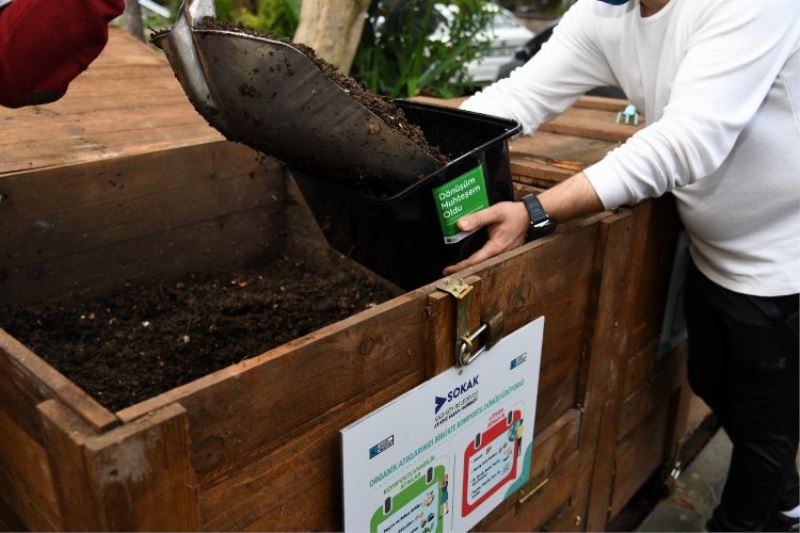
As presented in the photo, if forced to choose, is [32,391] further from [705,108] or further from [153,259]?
[705,108]

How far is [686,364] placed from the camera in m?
2.81

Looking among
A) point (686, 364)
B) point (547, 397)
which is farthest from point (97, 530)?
point (686, 364)

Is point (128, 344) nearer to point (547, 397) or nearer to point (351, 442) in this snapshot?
point (351, 442)

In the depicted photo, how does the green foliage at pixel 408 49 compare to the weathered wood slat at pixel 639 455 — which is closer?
the weathered wood slat at pixel 639 455

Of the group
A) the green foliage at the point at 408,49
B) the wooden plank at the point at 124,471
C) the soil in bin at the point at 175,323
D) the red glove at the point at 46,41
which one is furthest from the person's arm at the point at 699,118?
the green foliage at the point at 408,49

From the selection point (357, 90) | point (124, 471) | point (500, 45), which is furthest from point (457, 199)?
point (500, 45)

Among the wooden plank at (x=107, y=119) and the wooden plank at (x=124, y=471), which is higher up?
the wooden plank at (x=107, y=119)

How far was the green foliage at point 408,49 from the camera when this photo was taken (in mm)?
5062

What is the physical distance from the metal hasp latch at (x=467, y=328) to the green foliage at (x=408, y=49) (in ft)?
11.7

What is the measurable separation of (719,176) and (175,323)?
165 centimetres

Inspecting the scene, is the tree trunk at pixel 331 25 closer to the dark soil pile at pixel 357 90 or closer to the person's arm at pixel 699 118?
the dark soil pile at pixel 357 90

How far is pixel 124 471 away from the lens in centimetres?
99

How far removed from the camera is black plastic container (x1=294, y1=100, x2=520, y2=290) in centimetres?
173

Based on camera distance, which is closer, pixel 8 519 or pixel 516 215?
pixel 8 519
